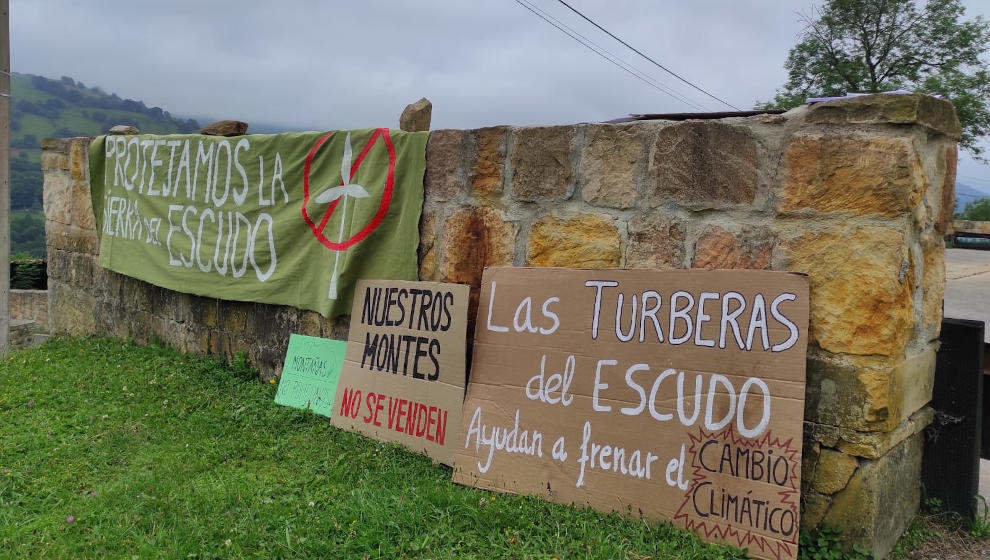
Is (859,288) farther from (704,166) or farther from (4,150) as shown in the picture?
(4,150)

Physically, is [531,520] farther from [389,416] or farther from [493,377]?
[389,416]

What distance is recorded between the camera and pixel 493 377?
3193 mm

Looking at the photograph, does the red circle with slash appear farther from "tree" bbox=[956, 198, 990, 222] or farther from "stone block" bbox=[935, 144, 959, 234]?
"tree" bbox=[956, 198, 990, 222]

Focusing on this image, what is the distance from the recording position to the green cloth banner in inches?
152

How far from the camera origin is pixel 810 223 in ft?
8.38

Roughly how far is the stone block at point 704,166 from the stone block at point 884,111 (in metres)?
0.26

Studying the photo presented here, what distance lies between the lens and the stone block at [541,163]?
319cm

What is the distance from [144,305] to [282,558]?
3.89 metres

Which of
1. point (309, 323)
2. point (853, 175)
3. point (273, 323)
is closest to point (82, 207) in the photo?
point (273, 323)

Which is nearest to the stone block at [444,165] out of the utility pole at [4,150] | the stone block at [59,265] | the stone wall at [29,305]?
the stone block at [59,265]

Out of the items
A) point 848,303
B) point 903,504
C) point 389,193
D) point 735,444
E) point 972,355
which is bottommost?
point 903,504

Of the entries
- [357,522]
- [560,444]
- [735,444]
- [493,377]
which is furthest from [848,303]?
[357,522]

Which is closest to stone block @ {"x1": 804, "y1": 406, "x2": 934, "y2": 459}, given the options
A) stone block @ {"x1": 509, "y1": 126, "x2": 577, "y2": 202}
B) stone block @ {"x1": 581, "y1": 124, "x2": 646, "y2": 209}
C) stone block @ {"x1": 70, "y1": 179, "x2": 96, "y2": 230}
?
stone block @ {"x1": 581, "y1": 124, "x2": 646, "y2": 209}

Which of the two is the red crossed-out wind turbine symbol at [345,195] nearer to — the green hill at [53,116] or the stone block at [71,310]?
the stone block at [71,310]
